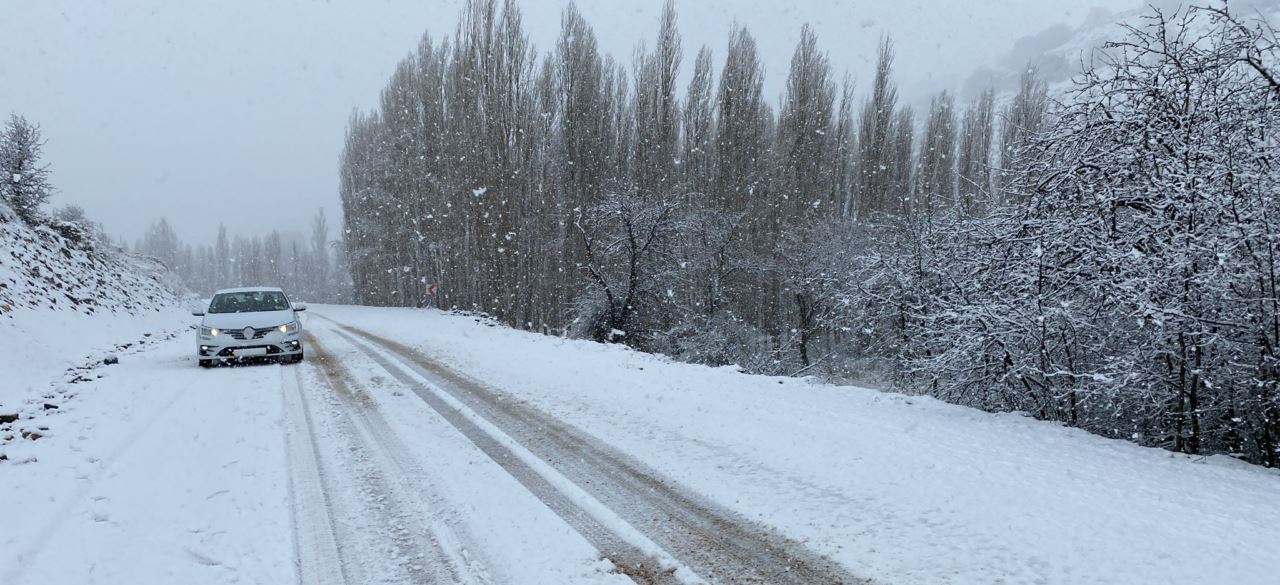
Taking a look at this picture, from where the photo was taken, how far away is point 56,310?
1307 cm

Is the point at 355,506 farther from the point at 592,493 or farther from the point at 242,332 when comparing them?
the point at 242,332

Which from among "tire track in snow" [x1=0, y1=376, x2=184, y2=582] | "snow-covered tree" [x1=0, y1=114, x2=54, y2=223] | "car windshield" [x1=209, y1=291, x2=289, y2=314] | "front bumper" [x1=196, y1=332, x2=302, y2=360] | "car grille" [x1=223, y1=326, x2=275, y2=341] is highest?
"snow-covered tree" [x1=0, y1=114, x2=54, y2=223]

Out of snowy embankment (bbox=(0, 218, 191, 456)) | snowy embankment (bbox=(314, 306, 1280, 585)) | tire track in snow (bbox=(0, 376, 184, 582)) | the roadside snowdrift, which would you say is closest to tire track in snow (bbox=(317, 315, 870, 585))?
snowy embankment (bbox=(314, 306, 1280, 585))

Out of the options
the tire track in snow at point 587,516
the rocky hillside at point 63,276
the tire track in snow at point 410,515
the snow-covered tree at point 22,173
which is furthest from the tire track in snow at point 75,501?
the snow-covered tree at point 22,173

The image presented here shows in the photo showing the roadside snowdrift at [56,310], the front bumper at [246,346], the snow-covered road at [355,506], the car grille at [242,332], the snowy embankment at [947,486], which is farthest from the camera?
the car grille at [242,332]

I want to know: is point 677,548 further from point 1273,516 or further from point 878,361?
point 878,361

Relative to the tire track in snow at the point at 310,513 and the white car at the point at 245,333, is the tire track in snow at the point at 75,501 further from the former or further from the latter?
the white car at the point at 245,333

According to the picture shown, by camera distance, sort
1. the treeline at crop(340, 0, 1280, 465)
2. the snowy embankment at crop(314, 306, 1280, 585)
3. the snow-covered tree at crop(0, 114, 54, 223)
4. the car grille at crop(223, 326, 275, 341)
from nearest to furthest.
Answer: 1. the snowy embankment at crop(314, 306, 1280, 585)
2. the treeline at crop(340, 0, 1280, 465)
3. the car grille at crop(223, 326, 275, 341)
4. the snow-covered tree at crop(0, 114, 54, 223)

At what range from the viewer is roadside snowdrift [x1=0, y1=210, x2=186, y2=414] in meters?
9.20

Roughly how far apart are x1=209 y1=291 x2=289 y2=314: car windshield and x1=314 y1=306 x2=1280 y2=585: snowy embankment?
7.46 m

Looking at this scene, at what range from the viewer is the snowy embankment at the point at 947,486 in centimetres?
306

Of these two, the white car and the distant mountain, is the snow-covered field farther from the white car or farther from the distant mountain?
the distant mountain

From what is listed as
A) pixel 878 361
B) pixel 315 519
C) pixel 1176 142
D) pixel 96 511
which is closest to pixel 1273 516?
pixel 1176 142

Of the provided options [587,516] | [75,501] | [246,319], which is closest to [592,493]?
[587,516]
